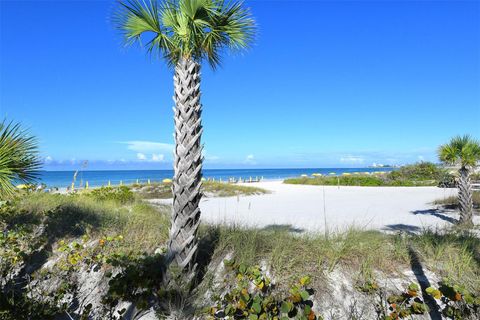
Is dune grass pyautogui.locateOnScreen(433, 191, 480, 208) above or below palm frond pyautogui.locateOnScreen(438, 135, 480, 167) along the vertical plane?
below

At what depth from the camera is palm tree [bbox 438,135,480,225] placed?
31.3 ft

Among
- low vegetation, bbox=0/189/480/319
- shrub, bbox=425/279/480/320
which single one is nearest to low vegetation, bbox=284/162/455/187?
low vegetation, bbox=0/189/480/319

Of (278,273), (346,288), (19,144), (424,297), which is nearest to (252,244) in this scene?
(278,273)

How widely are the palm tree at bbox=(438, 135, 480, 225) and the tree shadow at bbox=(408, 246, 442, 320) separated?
6393mm

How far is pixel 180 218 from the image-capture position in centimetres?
416

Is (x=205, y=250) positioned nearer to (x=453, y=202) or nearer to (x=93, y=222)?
(x=93, y=222)

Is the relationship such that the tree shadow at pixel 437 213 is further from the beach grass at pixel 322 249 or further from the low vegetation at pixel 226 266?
the low vegetation at pixel 226 266

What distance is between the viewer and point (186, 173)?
4.18 m

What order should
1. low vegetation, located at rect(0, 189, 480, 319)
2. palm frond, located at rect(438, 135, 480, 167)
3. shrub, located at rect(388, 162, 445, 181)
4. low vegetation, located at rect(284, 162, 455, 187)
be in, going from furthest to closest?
shrub, located at rect(388, 162, 445, 181), low vegetation, located at rect(284, 162, 455, 187), palm frond, located at rect(438, 135, 480, 167), low vegetation, located at rect(0, 189, 480, 319)

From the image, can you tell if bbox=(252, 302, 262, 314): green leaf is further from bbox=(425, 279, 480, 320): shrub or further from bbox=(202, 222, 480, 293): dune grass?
bbox=(425, 279, 480, 320): shrub

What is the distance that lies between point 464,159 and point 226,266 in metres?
8.87

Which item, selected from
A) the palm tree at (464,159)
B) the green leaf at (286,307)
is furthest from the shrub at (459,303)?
the palm tree at (464,159)

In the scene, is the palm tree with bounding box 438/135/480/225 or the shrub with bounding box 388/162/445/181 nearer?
the palm tree with bounding box 438/135/480/225

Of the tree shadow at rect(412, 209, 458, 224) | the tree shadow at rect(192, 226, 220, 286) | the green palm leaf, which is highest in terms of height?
the green palm leaf
